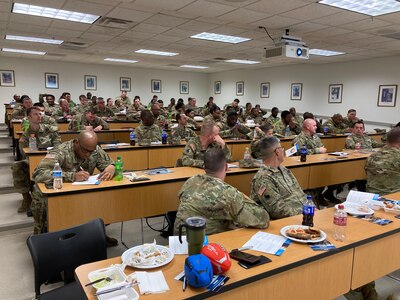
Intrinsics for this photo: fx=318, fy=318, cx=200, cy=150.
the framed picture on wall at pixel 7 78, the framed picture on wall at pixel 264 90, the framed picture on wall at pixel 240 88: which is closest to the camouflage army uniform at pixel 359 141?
the framed picture on wall at pixel 264 90

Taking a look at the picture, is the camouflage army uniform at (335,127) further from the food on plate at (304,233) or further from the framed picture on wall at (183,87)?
the framed picture on wall at (183,87)

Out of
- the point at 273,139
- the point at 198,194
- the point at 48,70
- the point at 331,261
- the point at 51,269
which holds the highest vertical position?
the point at 48,70

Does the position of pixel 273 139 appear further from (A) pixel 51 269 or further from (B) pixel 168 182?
(A) pixel 51 269

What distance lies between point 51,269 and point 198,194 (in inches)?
39.6

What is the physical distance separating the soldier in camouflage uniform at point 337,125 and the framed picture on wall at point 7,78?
486 inches

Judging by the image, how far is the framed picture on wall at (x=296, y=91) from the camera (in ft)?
43.8

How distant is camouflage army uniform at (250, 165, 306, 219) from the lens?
254 cm

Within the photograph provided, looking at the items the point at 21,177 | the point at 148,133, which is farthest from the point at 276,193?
the point at 148,133

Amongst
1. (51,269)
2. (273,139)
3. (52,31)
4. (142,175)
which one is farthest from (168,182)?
(52,31)

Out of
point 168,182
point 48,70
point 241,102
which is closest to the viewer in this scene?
point 168,182

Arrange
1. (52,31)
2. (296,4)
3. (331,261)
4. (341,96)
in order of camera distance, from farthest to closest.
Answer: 1. (341,96)
2. (52,31)
3. (296,4)
4. (331,261)

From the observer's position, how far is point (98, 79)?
49.3 ft

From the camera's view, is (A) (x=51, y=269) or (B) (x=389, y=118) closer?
(A) (x=51, y=269)

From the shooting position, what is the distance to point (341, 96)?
38.9ft
